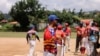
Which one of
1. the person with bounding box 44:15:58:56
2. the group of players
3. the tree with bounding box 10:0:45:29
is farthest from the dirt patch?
the tree with bounding box 10:0:45:29

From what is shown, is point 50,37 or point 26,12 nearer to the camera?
point 50,37

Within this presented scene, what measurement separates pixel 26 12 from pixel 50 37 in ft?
224

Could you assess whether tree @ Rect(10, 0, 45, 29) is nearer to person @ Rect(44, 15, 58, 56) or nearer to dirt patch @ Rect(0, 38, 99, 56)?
dirt patch @ Rect(0, 38, 99, 56)

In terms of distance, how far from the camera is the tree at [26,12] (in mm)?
73562

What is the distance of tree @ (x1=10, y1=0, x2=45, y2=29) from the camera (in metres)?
73.6

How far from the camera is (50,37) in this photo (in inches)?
346

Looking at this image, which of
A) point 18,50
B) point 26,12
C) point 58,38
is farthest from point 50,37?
point 26,12

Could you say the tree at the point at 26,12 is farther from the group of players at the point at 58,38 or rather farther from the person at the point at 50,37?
the person at the point at 50,37

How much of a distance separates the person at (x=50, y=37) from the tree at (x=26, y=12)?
209 ft

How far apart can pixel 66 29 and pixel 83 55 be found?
2.13 m

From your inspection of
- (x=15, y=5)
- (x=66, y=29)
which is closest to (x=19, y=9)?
(x=15, y=5)

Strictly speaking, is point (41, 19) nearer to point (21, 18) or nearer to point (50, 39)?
point (21, 18)

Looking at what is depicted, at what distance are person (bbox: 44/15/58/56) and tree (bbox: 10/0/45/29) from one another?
209 feet

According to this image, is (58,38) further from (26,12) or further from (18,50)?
(26,12)
